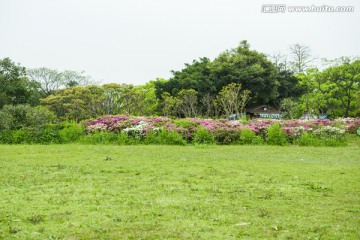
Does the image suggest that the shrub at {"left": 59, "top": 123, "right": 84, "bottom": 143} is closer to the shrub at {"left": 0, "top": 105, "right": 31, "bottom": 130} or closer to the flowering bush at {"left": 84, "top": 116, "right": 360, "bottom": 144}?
the flowering bush at {"left": 84, "top": 116, "right": 360, "bottom": 144}

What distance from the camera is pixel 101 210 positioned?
4.25m

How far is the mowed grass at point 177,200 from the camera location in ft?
11.8

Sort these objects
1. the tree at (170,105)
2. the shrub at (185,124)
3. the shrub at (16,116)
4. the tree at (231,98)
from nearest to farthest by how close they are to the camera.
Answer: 1. the shrub at (185,124)
2. the shrub at (16,116)
3. the tree at (231,98)
4. the tree at (170,105)

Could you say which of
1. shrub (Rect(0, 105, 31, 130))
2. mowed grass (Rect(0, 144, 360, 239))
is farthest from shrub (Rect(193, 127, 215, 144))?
shrub (Rect(0, 105, 31, 130))

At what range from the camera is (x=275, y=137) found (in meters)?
14.3

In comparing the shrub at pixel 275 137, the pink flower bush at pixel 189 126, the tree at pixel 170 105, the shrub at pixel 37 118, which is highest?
the tree at pixel 170 105

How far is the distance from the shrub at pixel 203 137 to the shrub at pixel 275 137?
2.16 m

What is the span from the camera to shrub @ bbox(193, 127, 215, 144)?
14.2 m

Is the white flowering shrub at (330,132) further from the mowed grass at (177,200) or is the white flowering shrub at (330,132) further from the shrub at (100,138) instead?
the shrub at (100,138)

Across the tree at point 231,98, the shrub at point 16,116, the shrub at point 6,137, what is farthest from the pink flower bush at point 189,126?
the tree at point 231,98

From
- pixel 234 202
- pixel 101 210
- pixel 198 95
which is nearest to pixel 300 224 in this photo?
pixel 234 202

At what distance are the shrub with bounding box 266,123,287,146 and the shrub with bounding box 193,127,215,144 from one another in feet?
7.09

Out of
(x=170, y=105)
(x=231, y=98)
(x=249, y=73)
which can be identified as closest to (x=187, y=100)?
(x=170, y=105)

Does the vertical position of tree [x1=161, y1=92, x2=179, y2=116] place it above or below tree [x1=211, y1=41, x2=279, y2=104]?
below
